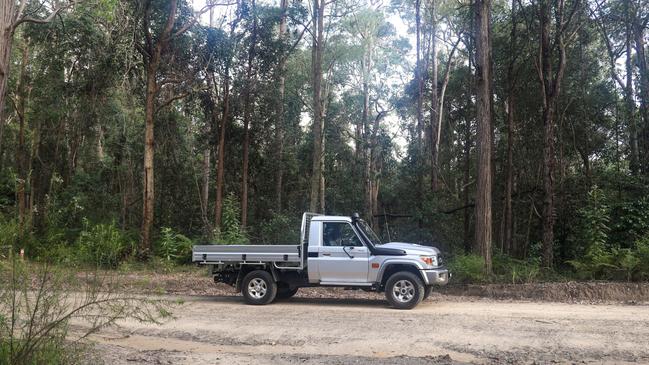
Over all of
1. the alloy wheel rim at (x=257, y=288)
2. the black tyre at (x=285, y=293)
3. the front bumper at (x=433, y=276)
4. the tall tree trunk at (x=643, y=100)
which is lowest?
the black tyre at (x=285, y=293)

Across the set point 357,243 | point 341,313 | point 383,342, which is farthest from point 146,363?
point 357,243

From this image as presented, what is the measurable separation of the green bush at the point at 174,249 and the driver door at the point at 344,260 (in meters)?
9.83

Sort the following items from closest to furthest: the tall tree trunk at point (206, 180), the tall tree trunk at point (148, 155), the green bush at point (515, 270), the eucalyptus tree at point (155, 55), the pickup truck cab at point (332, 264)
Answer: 1. the pickup truck cab at point (332, 264)
2. the green bush at point (515, 270)
3. the eucalyptus tree at point (155, 55)
4. the tall tree trunk at point (148, 155)
5. the tall tree trunk at point (206, 180)

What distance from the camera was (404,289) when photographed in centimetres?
1214

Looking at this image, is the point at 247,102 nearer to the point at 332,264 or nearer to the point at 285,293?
the point at 285,293

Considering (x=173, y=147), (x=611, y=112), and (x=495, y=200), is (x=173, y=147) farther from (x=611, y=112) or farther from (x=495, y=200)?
(x=611, y=112)

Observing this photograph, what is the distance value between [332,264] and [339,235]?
700mm

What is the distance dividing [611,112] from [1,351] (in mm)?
29829

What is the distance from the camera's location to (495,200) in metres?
26.9

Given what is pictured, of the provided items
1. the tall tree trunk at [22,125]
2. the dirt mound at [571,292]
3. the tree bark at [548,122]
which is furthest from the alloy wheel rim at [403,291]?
the tall tree trunk at [22,125]

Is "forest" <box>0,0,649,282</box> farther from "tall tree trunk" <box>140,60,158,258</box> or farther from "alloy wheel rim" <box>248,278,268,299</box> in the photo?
"alloy wheel rim" <box>248,278,268,299</box>

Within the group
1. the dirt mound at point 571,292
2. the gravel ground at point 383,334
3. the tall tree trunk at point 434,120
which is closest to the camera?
the gravel ground at point 383,334

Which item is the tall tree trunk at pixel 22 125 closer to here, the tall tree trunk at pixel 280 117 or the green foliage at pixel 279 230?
the green foliage at pixel 279 230

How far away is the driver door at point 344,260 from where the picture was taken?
12.3 meters
